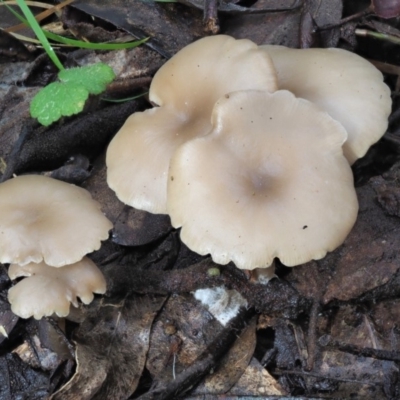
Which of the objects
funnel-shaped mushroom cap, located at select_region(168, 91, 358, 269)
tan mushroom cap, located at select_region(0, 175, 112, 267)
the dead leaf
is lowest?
the dead leaf

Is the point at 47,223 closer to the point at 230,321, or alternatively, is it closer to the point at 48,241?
the point at 48,241

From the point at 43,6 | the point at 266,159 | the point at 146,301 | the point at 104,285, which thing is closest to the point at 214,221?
the point at 266,159

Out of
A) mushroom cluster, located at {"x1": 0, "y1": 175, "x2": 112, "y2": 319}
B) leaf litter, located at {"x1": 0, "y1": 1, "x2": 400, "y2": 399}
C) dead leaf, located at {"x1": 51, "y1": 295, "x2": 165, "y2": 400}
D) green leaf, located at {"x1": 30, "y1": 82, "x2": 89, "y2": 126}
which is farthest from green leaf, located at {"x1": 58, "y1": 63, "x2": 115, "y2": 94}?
dead leaf, located at {"x1": 51, "y1": 295, "x2": 165, "y2": 400}

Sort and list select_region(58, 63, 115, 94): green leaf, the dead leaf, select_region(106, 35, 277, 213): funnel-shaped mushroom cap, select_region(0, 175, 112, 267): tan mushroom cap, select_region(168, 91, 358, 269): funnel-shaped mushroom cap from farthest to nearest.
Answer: select_region(58, 63, 115, 94): green leaf < the dead leaf < select_region(106, 35, 277, 213): funnel-shaped mushroom cap < select_region(0, 175, 112, 267): tan mushroom cap < select_region(168, 91, 358, 269): funnel-shaped mushroom cap

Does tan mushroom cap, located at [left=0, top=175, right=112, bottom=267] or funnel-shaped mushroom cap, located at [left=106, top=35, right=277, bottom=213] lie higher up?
funnel-shaped mushroom cap, located at [left=106, top=35, right=277, bottom=213]

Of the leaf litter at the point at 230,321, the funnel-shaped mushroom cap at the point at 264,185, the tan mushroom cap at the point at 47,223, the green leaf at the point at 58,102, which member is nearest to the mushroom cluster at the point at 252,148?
the funnel-shaped mushroom cap at the point at 264,185

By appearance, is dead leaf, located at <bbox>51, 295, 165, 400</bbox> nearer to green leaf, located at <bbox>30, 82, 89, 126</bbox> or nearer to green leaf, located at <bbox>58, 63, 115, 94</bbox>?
green leaf, located at <bbox>30, 82, 89, 126</bbox>

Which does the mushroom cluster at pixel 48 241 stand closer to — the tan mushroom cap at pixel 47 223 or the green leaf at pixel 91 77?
the tan mushroom cap at pixel 47 223

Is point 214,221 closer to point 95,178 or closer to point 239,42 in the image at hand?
point 239,42
